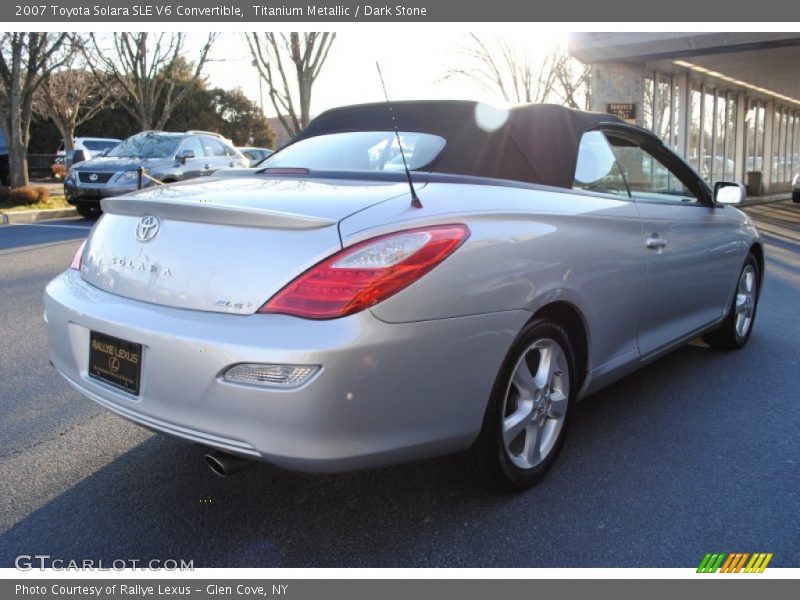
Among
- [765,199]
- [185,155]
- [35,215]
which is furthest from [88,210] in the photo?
[765,199]

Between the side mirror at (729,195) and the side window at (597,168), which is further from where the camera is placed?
the side mirror at (729,195)

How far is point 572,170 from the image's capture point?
10.5 feet

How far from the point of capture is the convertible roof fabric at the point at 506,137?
9.98ft

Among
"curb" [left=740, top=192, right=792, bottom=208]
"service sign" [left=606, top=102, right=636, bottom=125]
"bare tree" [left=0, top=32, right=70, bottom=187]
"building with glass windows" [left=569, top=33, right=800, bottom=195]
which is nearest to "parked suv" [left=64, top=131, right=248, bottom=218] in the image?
"bare tree" [left=0, top=32, right=70, bottom=187]

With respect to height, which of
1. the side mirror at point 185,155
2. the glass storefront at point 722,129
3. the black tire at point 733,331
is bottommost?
the black tire at point 733,331

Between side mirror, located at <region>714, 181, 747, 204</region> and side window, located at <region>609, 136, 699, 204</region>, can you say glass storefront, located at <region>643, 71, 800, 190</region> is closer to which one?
side mirror, located at <region>714, 181, 747, 204</region>

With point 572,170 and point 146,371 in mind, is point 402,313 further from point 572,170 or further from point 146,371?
point 572,170

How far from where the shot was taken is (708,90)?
21.0 metres

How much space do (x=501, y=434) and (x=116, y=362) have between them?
4.49 feet

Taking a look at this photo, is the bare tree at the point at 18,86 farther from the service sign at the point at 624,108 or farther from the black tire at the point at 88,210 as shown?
the service sign at the point at 624,108

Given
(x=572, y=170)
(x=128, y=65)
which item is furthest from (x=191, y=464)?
(x=128, y=65)

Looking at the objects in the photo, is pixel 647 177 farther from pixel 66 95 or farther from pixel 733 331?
pixel 66 95

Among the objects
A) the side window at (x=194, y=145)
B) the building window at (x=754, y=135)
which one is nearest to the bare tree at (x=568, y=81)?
the building window at (x=754, y=135)

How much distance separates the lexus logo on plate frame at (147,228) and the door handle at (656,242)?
226 cm
